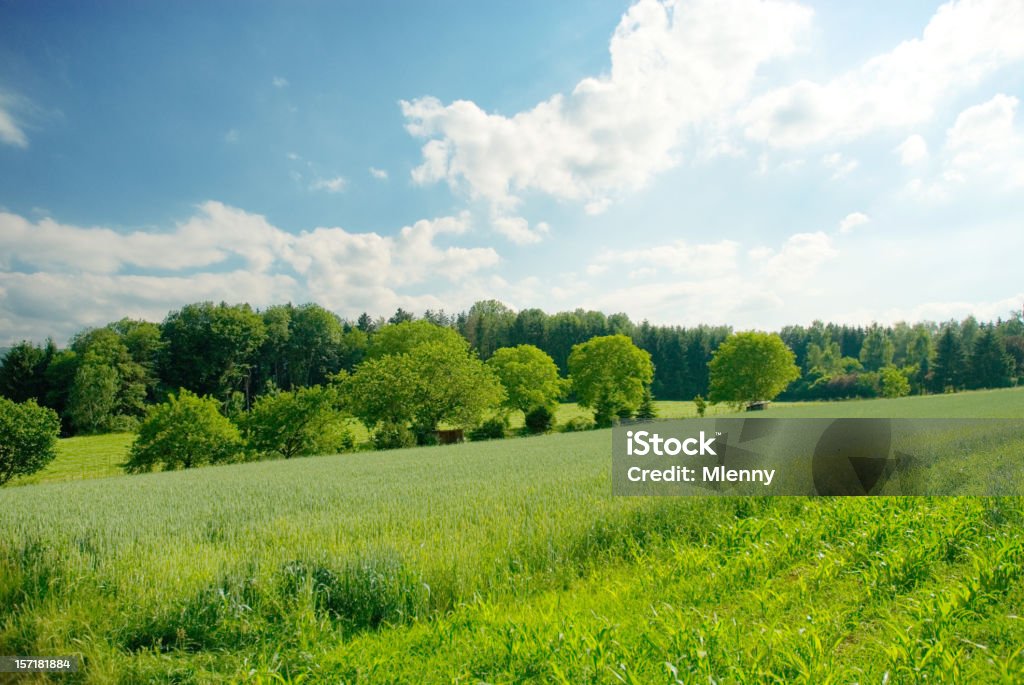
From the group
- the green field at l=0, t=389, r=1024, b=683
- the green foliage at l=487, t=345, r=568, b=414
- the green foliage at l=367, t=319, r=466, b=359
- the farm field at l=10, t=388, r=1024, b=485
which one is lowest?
the farm field at l=10, t=388, r=1024, b=485

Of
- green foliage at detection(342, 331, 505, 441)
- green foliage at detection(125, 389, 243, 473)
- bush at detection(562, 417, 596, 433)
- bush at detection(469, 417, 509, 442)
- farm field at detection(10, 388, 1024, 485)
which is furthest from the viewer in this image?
bush at detection(562, 417, 596, 433)

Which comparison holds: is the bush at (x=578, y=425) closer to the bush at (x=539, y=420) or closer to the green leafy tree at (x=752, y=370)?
the bush at (x=539, y=420)

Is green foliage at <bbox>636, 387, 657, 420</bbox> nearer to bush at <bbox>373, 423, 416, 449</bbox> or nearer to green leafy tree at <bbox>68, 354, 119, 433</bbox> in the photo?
bush at <bbox>373, 423, 416, 449</bbox>

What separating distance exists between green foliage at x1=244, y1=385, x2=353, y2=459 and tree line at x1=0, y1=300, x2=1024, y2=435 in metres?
2.93

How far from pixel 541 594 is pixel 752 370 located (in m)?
67.8

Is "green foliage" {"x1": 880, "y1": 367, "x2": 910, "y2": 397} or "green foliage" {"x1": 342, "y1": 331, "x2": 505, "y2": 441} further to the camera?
"green foliage" {"x1": 880, "y1": 367, "x2": 910, "y2": 397}

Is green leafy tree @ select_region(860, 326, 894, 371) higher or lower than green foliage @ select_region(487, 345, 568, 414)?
higher

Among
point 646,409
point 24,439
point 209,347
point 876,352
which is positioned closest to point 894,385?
point 876,352

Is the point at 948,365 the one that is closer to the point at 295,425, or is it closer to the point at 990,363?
the point at 990,363

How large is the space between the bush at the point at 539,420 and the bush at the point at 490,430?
3.84m

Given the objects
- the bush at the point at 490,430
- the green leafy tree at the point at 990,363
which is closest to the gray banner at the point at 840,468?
the bush at the point at 490,430

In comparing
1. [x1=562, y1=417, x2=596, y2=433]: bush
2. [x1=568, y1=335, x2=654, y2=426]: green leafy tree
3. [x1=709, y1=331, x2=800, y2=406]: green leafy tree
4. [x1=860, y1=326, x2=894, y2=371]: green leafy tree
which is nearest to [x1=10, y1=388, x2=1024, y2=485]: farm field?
[x1=562, y1=417, x2=596, y2=433]: bush

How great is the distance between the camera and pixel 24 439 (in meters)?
29.4

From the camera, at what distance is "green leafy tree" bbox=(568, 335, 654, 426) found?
55094mm
